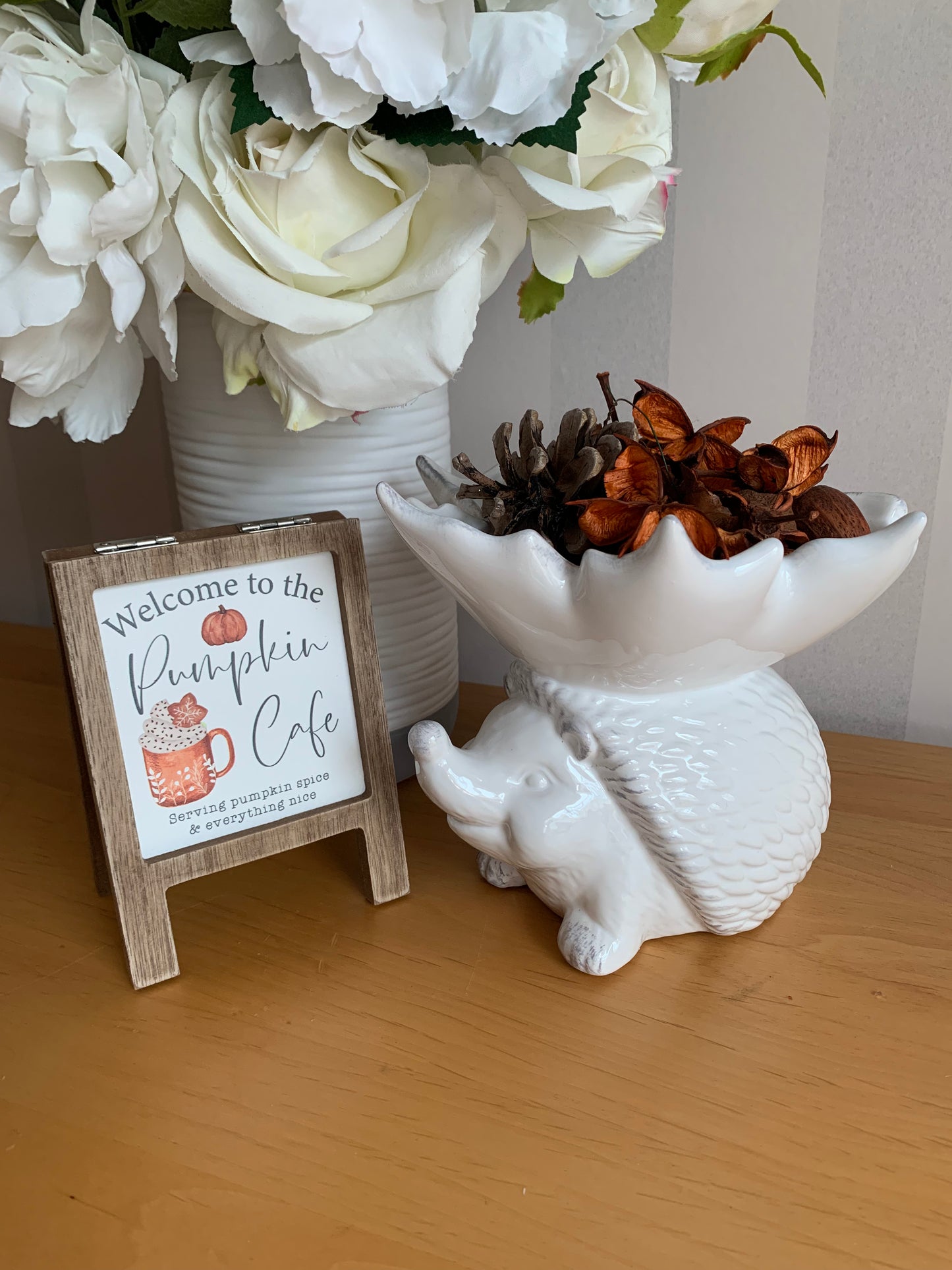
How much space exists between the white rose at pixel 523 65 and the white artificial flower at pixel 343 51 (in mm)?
12

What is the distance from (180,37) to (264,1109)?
52cm

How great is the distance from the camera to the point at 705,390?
2.43 ft

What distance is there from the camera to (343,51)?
39 centimetres

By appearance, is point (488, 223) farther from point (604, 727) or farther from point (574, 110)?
point (604, 727)

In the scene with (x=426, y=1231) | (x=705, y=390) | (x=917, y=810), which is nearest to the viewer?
(x=426, y=1231)

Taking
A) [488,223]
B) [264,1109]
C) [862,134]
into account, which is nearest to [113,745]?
[264,1109]

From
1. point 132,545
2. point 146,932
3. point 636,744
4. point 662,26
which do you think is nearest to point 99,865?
point 146,932

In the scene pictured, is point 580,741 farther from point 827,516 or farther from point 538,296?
point 538,296

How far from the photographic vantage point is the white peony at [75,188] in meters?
0.41

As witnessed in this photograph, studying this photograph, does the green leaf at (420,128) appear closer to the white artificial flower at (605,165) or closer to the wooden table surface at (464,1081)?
the white artificial flower at (605,165)

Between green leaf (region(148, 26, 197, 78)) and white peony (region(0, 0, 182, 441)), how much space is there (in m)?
0.02

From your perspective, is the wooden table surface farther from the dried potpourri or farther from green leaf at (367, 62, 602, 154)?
green leaf at (367, 62, 602, 154)

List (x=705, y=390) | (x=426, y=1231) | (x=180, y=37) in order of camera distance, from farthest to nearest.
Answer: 1. (x=705, y=390)
2. (x=180, y=37)
3. (x=426, y=1231)

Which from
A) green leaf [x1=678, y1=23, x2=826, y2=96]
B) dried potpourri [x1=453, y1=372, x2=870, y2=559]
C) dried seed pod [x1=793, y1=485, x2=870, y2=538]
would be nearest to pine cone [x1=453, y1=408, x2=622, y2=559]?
dried potpourri [x1=453, y1=372, x2=870, y2=559]
